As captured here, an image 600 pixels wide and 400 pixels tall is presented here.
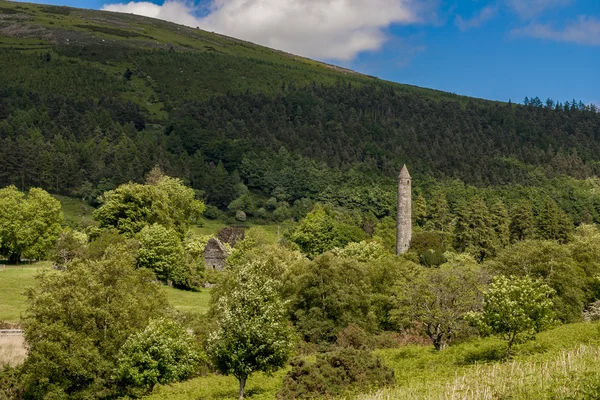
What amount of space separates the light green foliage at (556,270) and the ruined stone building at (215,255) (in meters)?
41.3

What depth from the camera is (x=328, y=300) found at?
1775 inches

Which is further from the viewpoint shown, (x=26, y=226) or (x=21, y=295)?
(x=26, y=226)

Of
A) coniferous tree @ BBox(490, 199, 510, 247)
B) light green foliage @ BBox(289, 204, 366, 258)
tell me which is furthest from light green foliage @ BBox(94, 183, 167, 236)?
coniferous tree @ BBox(490, 199, 510, 247)

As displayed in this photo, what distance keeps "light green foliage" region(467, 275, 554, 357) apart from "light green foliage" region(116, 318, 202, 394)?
16169 millimetres

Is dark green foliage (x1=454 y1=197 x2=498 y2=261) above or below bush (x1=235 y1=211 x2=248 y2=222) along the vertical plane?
above

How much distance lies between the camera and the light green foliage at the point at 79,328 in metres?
32.7

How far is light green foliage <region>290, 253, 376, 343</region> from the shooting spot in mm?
44438

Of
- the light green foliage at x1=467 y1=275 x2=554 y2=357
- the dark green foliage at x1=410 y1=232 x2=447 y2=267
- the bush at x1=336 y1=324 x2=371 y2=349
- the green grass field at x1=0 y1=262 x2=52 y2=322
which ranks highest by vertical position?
the light green foliage at x1=467 y1=275 x2=554 y2=357

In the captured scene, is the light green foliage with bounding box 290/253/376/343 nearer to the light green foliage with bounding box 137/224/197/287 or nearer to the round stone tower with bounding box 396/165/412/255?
the light green foliage with bounding box 137/224/197/287

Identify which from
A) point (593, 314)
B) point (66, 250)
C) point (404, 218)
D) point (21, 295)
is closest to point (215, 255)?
point (66, 250)

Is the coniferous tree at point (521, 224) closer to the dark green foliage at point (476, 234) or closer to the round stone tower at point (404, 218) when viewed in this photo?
the dark green foliage at point (476, 234)

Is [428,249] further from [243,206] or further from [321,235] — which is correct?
[243,206]

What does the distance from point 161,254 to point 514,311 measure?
41.6m

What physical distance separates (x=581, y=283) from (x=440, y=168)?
13577 centimetres
